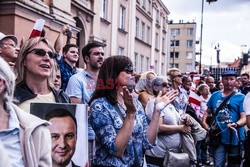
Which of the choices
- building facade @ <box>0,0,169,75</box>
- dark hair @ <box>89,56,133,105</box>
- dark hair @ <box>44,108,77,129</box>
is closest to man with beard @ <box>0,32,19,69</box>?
dark hair @ <box>89,56,133,105</box>

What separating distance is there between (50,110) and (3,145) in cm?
45

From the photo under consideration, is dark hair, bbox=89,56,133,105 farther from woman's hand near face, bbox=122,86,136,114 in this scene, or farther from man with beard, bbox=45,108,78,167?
man with beard, bbox=45,108,78,167

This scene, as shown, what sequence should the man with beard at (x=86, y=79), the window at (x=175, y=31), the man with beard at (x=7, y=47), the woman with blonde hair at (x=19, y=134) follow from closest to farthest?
the woman with blonde hair at (x=19, y=134) → the man with beard at (x=7, y=47) → the man with beard at (x=86, y=79) → the window at (x=175, y=31)

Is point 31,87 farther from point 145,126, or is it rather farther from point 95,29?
point 95,29

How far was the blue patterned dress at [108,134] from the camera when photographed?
277cm

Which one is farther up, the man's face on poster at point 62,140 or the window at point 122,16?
the window at point 122,16

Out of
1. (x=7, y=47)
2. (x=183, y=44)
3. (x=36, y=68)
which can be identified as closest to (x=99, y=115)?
(x=36, y=68)

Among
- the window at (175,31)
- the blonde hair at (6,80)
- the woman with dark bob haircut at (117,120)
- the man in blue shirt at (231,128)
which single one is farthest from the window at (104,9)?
the window at (175,31)

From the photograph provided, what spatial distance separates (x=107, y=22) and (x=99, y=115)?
691 inches

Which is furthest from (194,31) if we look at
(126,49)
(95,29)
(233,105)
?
(233,105)

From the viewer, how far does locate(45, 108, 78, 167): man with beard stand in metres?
2.21

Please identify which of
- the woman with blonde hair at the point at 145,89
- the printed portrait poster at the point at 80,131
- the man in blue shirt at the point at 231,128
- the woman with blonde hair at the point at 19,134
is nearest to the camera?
the woman with blonde hair at the point at 19,134

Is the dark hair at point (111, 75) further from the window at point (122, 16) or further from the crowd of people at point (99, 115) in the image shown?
the window at point (122, 16)

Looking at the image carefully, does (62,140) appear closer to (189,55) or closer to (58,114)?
(58,114)
